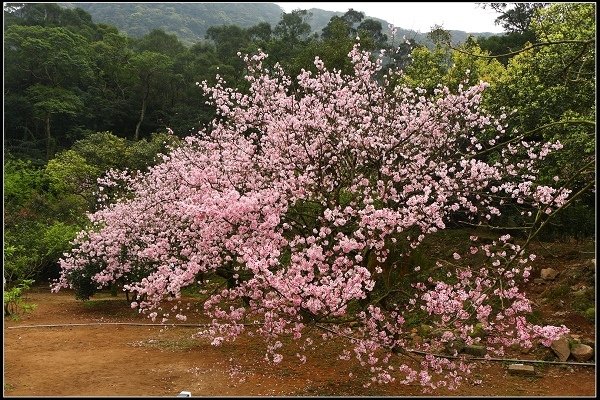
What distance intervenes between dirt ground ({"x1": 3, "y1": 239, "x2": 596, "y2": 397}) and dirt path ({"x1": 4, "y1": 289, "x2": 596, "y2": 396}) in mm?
15

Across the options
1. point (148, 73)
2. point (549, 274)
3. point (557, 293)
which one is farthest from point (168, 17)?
point (557, 293)

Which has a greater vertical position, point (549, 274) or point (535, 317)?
point (549, 274)

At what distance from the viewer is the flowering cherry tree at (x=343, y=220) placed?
6707 mm

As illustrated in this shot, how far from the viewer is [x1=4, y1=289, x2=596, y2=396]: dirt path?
7.39 meters

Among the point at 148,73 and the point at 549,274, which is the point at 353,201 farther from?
the point at 148,73

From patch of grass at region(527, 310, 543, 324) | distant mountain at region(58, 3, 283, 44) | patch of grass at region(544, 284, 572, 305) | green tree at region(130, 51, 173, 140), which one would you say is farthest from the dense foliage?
distant mountain at region(58, 3, 283, 44)

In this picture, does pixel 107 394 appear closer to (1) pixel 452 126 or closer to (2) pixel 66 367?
(2) pixel 66 367

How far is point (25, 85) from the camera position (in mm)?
35125

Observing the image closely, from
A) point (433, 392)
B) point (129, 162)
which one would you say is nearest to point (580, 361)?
point (433, 392)

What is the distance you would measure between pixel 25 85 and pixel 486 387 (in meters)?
37.2

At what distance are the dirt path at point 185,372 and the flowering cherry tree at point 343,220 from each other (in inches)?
18.9

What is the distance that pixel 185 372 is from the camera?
8.32 m

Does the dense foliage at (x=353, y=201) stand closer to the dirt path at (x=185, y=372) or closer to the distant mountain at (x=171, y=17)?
the dirt path at (x=185, y=372)

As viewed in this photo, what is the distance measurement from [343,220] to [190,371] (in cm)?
388
